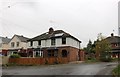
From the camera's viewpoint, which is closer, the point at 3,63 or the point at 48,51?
the point at 3,63

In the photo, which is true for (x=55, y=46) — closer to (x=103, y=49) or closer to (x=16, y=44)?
(x=103, y=49)

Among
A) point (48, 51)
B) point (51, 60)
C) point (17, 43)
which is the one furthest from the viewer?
point (17, 43)

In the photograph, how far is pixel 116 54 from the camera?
71.2 metres

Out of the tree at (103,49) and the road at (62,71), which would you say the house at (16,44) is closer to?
the tree at (103,49)

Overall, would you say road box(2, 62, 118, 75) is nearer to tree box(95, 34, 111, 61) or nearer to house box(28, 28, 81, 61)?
house box(28, 28, 81, 61)

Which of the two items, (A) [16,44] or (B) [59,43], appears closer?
(B) [59,43]

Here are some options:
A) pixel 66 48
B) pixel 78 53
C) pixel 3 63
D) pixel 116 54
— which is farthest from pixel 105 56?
pixel 3 63

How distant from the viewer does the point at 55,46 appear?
5094 centimetres

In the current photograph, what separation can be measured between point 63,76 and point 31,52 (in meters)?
38.4

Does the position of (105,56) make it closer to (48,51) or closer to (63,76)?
(48,51)

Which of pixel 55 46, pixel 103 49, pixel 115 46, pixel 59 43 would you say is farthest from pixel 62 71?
pixel 115 46

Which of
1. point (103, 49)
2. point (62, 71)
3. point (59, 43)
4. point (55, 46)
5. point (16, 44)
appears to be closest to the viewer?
point (62, 71)

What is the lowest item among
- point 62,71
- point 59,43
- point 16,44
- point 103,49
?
point 62,71

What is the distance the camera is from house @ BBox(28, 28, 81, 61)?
1940 inches
